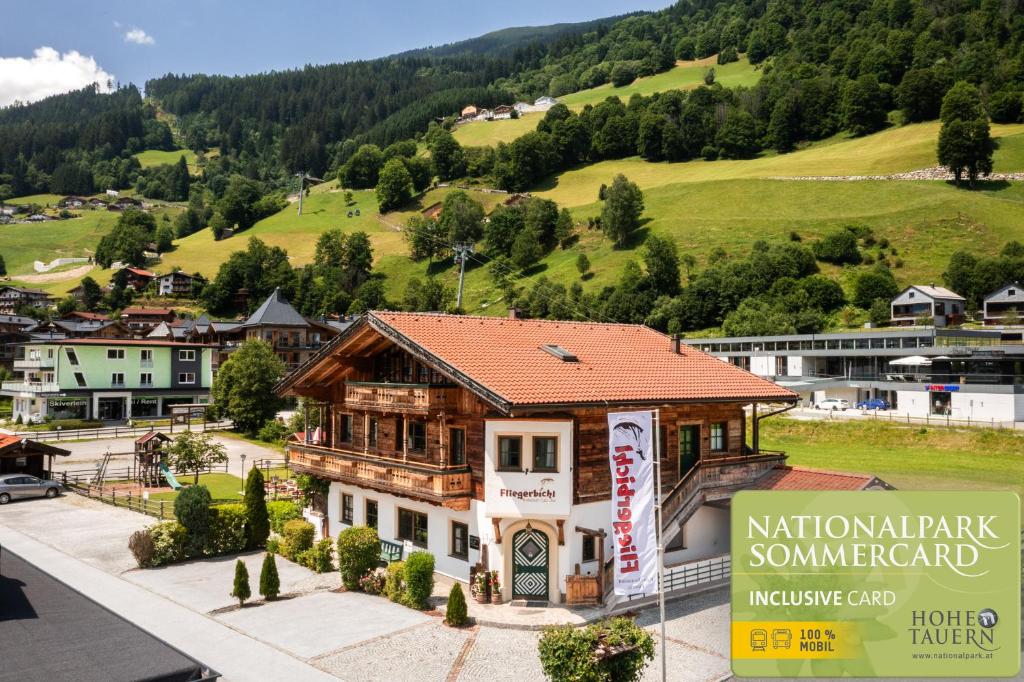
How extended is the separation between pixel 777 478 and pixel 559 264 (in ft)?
329

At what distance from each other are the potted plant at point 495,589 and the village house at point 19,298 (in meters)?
140

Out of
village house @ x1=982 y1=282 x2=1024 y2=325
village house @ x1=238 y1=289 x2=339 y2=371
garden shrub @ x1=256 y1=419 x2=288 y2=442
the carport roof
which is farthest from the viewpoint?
village house @ x1=238 y1=289 x2=339 y2=371

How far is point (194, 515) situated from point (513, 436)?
43.1ft

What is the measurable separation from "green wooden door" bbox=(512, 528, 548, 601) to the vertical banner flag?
12.3 ft

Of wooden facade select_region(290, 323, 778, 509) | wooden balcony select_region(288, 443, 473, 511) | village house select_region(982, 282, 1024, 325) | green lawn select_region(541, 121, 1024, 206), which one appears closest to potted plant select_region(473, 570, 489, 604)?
wooden balcony select_region(288, 443, 473, 511)

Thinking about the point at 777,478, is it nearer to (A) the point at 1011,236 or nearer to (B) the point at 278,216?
(A) the point at 1011,236

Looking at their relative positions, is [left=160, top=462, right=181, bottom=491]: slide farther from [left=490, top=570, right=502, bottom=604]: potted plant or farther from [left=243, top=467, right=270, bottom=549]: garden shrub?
[left=490, top=570, right=502, bottom=604]: potted plant

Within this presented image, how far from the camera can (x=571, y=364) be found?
2517 cm

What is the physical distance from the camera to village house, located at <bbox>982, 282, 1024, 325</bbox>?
80.0 meters

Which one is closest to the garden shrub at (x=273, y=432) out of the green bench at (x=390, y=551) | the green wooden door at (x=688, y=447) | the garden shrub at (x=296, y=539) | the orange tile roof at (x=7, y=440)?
the orange tile roof at (x=7, y=440)

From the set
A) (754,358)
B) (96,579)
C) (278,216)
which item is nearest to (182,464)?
(96,579)

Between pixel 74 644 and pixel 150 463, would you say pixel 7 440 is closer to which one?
pixel 150 463

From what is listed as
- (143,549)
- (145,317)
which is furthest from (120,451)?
(145,317)

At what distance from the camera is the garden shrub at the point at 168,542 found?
2708 centimetres
